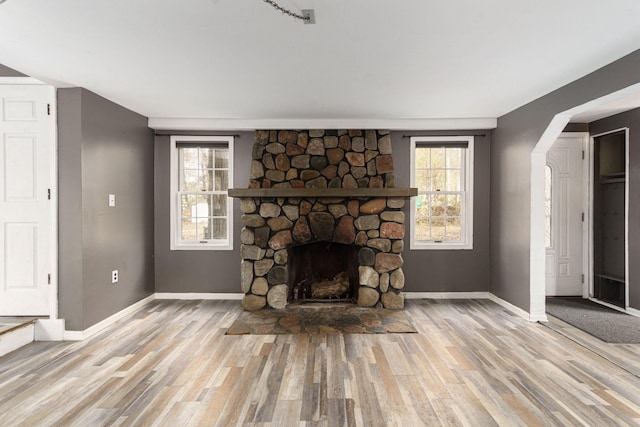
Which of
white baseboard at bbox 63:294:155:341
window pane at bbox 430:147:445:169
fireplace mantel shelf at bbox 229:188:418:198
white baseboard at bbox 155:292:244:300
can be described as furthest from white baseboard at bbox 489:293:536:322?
white baseboard at bbox 63:294:155:341

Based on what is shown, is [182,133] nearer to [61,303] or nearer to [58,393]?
[61,303]

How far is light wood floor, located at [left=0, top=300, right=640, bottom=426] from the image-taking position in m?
2.22

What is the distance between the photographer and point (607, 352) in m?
3.17

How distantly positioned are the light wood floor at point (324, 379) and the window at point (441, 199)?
1.49 m

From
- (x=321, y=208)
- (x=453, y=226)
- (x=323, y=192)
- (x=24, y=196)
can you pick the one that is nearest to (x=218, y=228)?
(x=321, y=208)

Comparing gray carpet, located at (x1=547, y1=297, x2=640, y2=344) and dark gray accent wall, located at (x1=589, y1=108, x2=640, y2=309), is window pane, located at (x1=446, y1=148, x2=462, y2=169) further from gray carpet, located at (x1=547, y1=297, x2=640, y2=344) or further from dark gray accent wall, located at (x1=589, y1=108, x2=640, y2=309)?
gray carpet, located at (x1=547, y1=297, x2=640, y2=344)

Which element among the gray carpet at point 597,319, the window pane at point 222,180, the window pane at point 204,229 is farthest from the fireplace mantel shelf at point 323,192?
the gray carpet at point 597,319

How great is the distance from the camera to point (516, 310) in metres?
4.27

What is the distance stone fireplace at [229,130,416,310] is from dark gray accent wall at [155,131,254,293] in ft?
1.50

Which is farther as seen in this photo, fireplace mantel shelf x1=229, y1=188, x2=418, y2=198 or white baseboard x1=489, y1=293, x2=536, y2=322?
fireplace mantel shelf x1=229, y1=188, x2=418, y2=198

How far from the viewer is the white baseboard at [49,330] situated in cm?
343

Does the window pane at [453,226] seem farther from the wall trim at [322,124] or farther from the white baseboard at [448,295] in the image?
the wall trim at [322,124]

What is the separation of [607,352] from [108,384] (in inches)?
163

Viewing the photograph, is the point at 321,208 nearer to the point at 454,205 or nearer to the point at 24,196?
the point at 454,205
